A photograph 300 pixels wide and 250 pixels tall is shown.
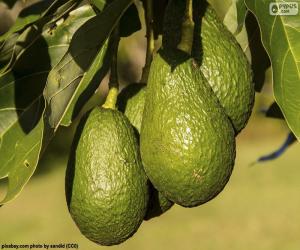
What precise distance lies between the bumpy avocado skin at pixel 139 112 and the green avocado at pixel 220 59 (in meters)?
0.14

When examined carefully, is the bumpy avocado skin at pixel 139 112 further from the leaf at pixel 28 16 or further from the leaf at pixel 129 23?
the leaf at pixel 28 16

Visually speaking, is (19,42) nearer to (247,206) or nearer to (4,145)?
(4,145)

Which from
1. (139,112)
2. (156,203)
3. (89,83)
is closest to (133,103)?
(139,112)

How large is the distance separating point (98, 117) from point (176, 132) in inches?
8.8

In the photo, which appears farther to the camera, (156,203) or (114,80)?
(114,80)

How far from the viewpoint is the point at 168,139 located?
1435 mm

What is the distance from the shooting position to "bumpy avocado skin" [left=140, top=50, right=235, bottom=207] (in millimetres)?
1427

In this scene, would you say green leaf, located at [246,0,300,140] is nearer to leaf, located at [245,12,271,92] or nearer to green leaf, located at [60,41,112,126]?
leaf, located at [245,12,271,92]

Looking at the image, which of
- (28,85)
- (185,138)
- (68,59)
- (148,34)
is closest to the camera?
(185,138)

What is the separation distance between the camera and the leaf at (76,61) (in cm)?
150

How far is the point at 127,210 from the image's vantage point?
1.51 m

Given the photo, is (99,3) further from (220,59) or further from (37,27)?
(220,59)

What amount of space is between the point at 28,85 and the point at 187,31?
474 millimetres

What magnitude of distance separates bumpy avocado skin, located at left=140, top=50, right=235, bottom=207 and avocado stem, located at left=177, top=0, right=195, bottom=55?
3 centimetres
